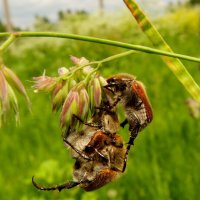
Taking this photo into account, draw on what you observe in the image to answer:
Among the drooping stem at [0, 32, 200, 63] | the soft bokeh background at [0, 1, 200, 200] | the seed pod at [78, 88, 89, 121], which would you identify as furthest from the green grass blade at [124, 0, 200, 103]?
the soft bokeh background at [0, 1, 200, 200]

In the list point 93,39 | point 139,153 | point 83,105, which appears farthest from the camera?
point 139,153

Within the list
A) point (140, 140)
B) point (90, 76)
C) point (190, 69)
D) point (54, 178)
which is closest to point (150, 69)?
point (190, 69)

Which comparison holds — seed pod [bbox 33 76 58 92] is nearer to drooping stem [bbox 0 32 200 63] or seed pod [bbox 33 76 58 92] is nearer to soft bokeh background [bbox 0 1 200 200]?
drooping stem [bbox 0 32 200 63]

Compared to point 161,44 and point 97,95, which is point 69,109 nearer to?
point 97,95

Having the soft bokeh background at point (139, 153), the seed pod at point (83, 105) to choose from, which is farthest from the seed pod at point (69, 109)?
the soft bokeh background at point (139, 153)

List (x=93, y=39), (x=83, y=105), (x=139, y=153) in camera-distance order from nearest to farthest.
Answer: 1. (x=93, y=39)
2. (x=83, y=105)
3. (x=139, y=153)

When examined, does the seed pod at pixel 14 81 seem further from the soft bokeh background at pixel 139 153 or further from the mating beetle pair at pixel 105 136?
the soft bokeh background at pixel 139 153

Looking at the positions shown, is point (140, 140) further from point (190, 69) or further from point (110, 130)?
point (110, 130)

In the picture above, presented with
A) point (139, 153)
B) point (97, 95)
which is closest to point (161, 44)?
point (97, 95)
